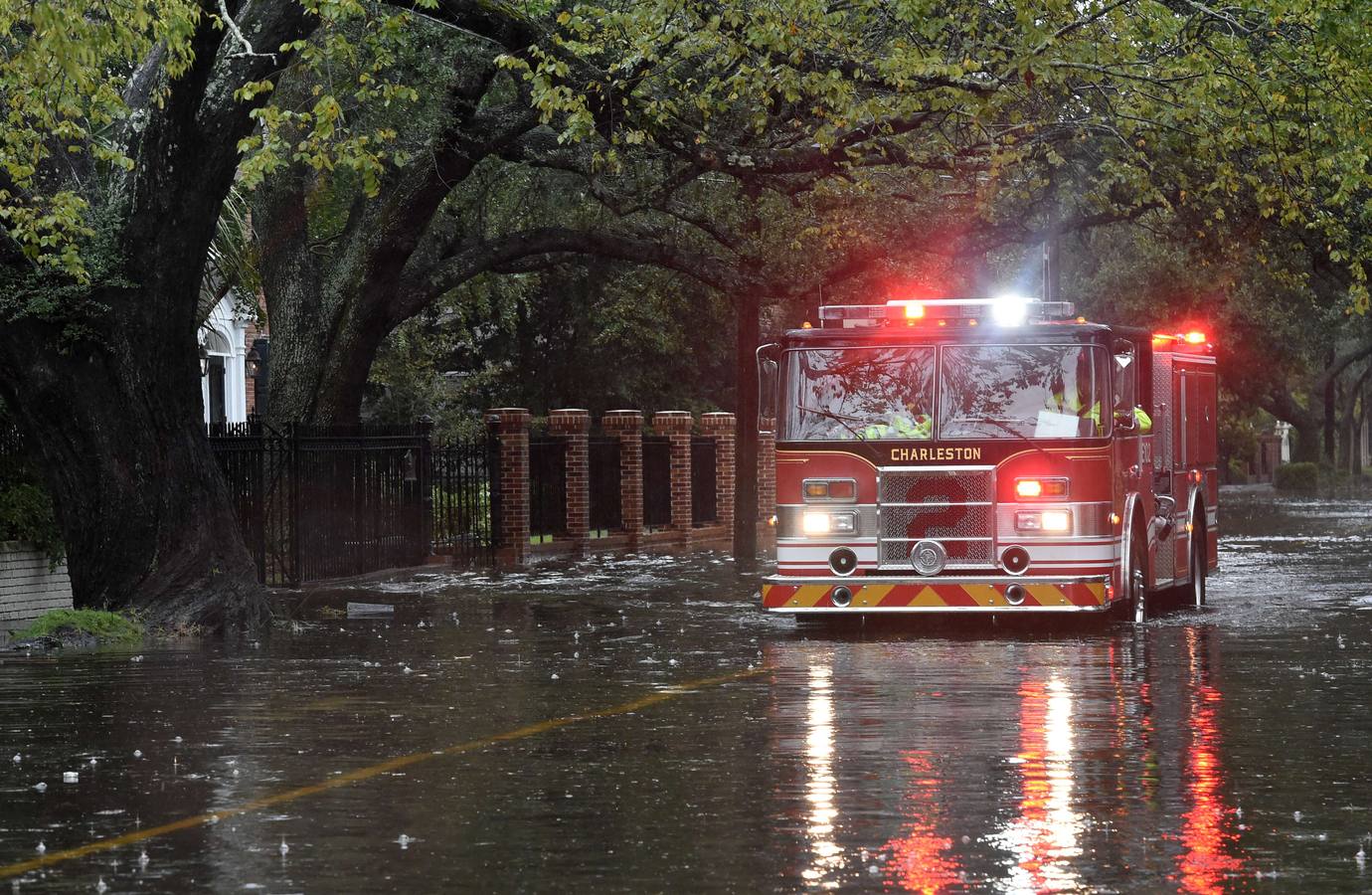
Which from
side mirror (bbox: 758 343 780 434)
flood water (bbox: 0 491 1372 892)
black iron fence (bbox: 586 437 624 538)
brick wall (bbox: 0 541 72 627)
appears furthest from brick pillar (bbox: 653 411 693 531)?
side mirror (bbox: 758 343 780 434)

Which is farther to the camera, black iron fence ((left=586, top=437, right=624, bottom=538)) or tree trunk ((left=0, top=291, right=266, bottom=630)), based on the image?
black iron fence ((left=586, top=437, right=624, bottom=538))

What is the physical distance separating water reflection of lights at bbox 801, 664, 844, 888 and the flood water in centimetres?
3

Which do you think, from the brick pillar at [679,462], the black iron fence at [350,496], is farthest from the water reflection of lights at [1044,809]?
the brick pillar at [679,462]

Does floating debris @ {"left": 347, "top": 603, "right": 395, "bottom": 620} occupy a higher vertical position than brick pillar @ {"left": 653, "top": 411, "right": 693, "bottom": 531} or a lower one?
lower

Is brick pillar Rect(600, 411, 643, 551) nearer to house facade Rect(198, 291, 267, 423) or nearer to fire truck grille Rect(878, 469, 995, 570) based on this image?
house facade Rect(198, 291, 267, 423)

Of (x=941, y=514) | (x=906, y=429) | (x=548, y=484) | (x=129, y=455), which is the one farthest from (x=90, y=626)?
(x=548, y=484)

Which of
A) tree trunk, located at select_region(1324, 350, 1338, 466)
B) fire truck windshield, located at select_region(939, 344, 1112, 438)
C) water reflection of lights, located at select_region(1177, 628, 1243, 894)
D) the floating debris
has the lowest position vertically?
water reflection of lights, located at select_region(1177, 628, 1243, 894)

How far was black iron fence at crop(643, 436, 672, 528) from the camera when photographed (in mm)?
36969

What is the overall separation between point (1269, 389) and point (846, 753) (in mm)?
62413

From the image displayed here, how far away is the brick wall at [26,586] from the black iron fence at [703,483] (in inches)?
699

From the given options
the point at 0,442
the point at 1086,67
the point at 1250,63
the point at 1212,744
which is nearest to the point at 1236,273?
the point at 1250,63

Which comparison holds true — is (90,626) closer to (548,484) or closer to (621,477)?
(548,484)

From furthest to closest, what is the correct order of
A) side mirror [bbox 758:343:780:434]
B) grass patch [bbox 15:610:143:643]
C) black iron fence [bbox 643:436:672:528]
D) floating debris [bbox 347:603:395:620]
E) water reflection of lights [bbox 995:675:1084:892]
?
black iron fence [bbox 643:436:672:528]
floating debris [bbox 347:603:395:620]
side mirror [bbox 758:343:780:434]
grass patch [bbox 15:610:143:643]
water reflection of lights [bbox 995:675:1084:892]

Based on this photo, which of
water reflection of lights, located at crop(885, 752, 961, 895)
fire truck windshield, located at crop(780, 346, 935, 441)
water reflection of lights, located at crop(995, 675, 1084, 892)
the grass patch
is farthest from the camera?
fire truck windshield, located at crop(780, 346, 935, 441)
